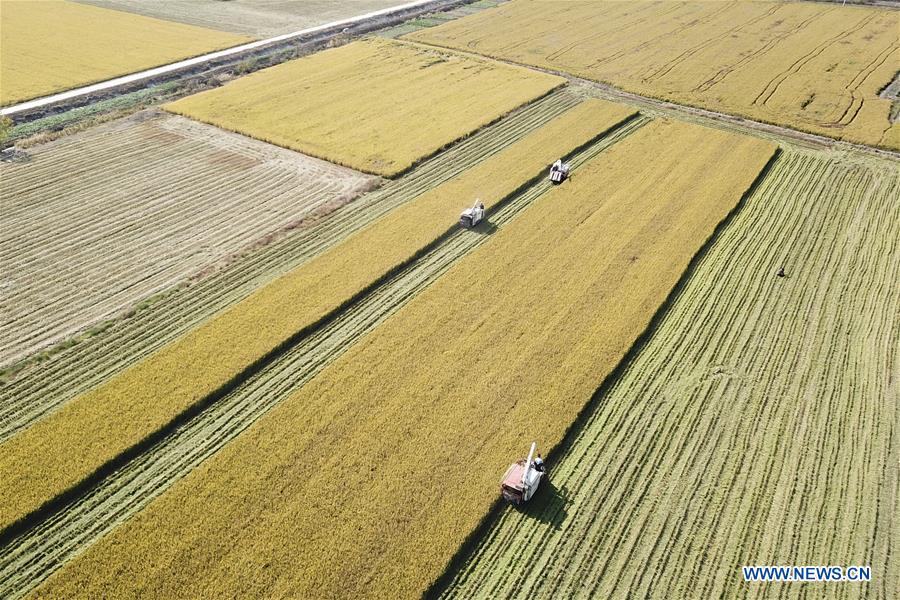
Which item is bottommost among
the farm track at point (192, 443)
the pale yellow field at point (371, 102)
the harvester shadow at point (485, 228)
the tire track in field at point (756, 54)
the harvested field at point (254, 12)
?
the farm track at point (192, 443)

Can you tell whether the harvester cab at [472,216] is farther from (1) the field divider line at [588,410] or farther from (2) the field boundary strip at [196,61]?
(2) the field boundary strip at [196,61]

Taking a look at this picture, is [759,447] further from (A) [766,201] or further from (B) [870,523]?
(A) [766,201]

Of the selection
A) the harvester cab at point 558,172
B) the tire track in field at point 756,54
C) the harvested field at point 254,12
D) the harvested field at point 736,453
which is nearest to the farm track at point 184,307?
the harvester cab at point 558,172

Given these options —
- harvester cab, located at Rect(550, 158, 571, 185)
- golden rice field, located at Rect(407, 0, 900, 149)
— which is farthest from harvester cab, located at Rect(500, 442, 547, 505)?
golden rice field, located at Rect(407, 0, 900, 149)

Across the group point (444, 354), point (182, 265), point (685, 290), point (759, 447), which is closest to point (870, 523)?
point (759, 447)

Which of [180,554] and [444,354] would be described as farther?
[444,354]

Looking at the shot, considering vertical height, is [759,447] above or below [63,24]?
below
